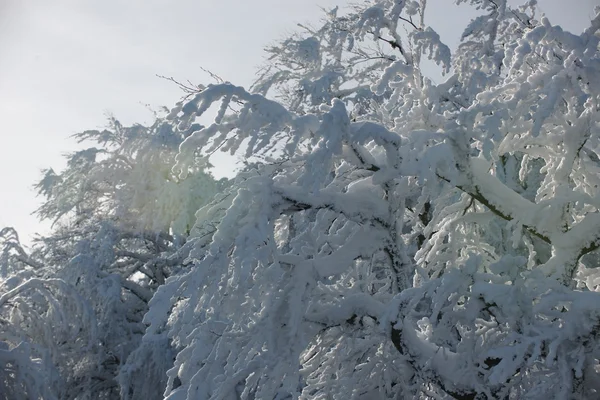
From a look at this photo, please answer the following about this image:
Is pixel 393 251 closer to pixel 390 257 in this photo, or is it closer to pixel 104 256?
pixel 390 257

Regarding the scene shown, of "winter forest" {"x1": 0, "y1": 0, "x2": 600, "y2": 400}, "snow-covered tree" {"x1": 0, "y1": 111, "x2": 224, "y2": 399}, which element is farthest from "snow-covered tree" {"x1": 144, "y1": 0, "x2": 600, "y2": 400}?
"snow-covered tree" {"x1": 0, "y1": 111, "x2": 224, "y2": 399}

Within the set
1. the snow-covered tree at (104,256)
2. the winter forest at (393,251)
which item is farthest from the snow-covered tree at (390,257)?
the snow-covered tree at (104,256)

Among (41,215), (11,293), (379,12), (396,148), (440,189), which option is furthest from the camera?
(41,215)

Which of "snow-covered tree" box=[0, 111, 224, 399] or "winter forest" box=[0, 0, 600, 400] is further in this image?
"snow-covered tree" box=[0, 111, 224, 399]

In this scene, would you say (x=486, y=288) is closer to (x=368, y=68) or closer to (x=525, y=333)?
(x=525, y=333)

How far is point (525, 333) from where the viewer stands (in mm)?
3945

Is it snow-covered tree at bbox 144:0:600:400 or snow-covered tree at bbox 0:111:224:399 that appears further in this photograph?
snow-covered tree at bbox 0:111:224:399

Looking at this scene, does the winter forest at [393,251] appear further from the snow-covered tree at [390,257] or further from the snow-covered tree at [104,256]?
the snow-covered tree at [104,256]

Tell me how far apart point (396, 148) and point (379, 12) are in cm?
714

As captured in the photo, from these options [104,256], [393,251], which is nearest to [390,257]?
[393,251]

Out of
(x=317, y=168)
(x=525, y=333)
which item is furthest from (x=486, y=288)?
(x=317, y=168)

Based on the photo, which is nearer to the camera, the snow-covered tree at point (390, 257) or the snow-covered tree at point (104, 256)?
the snow-covered tree at point (390, 257)

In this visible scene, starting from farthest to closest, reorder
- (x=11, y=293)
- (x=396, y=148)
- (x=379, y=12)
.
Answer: (x=379, y=12) < (x=11, y=293) < (x=396, y=148)

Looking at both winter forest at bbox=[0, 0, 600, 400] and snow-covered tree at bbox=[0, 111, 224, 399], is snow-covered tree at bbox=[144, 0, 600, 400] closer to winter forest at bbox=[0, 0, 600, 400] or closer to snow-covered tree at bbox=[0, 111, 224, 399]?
winter forest at bbox=[0, 0, 600, 400]
